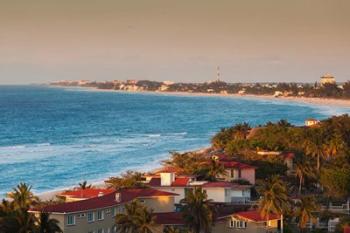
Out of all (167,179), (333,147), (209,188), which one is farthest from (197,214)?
(333,147)

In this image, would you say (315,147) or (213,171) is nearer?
(213,171)

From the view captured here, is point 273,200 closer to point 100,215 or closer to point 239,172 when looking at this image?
point 100,215

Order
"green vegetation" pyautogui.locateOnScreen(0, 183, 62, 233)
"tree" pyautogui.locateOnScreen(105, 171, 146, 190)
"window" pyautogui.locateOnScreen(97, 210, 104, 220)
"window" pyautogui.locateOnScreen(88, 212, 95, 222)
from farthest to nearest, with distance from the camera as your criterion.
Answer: "tree" pyautogui.locateOnScreen(105, 171, 146, 190) → "window" pyautogui.locateOnScreen(97, 210, 104, 220) → "window" pyautogui.locateOnScreen(88, 212, 95, 222) → "green vegetation" pyautogui.locateOnScreen(0, 183, 62, 233)

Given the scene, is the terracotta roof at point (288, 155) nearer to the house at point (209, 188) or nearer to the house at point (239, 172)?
the house at point (239, 172)

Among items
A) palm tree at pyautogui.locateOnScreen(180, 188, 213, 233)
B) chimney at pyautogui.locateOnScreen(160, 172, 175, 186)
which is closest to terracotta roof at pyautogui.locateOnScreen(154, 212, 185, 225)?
palm tree at pyautogui.locateOnScreen(180, 188, 213, 233)

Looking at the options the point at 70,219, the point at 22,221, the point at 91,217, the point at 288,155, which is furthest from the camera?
the point at 288,155

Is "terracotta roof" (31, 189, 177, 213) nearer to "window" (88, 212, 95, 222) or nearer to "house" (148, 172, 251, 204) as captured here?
"window" (88, 212, 95, 222)
